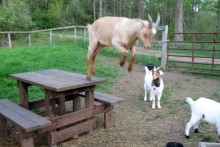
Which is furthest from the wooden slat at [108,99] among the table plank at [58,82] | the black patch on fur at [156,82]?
the black patch on fur at [156,82]

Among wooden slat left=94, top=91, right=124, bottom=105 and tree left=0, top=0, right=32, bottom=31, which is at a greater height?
tree left=0, top=0, right=32, bottom=31

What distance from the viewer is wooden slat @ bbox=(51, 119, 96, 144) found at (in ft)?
13.0

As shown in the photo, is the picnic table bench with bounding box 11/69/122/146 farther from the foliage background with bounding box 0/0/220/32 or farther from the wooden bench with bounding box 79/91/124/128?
the foliage background with bounding box 0/0/220/32

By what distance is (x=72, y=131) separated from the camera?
4207mm

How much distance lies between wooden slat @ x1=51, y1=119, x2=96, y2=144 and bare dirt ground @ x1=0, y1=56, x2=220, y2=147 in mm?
110

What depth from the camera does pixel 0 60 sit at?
33.4 feet

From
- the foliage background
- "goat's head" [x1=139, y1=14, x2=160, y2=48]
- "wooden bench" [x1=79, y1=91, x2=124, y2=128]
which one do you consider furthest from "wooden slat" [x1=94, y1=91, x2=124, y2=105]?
the foliage background

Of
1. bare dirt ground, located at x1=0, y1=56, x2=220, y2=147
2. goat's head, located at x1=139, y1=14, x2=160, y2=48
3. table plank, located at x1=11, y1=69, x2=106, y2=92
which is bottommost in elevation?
bare dirt ground, located at x1=0, y1=56, x2=220, y2=147

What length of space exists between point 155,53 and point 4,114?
30.9ft

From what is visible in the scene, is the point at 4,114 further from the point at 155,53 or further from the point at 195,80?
the point at 155,53

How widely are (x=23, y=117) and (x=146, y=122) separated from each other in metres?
2.38

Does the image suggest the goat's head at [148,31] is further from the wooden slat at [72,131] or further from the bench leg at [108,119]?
the bench leg at [108,119]

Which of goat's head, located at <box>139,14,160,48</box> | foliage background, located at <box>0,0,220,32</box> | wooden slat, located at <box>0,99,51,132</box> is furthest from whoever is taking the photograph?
foliage background, located at <box>0,0,220,32</box>

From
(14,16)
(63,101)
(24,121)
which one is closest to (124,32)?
(24,121)
